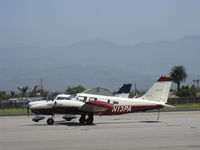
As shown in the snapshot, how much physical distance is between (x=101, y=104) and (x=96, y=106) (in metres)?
0.34

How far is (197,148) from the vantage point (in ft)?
43.7

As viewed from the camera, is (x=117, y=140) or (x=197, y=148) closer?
(x=197, y=148)

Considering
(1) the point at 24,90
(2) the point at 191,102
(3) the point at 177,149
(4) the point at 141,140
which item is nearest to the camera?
(3) the point at 177,149

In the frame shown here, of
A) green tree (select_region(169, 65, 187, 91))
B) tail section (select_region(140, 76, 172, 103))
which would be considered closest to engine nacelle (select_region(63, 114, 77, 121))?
tail section (select_region(140, 76, 172, 103))

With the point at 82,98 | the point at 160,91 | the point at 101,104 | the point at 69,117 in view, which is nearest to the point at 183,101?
the point at 160,91

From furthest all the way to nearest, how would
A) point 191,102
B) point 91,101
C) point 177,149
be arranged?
point 191,102, point 91,101, point 177,149

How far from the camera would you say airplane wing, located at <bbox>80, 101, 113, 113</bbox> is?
25422mm

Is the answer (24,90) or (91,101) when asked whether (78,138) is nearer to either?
(91,101)

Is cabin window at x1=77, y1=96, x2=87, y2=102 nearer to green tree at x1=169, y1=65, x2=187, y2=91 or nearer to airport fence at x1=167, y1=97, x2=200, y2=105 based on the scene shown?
airport fence at x1=167, y1=97, x2=200, y2=105

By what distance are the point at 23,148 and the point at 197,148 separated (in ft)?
19.2

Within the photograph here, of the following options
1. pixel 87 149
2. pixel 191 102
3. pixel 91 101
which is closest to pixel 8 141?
pixel 87 149

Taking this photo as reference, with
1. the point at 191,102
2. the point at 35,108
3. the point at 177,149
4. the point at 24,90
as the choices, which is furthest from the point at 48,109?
the point at 24,90

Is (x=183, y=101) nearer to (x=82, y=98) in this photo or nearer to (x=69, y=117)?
(x=69, y=117)

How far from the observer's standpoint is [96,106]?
25.6 meters
